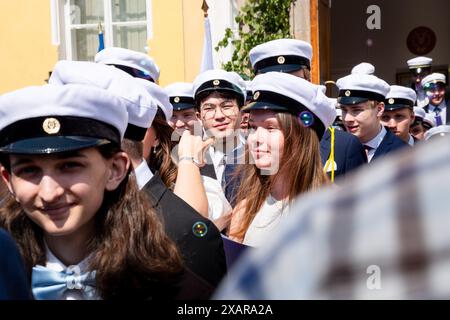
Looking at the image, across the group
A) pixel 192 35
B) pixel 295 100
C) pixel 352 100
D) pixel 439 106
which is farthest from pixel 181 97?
pixel 439 106

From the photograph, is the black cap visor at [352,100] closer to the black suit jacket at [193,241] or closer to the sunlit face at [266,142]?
the sunlit face at [266,142]

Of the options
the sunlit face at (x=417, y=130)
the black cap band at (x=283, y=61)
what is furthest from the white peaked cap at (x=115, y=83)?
the sunlit face at (x=417, y=130)

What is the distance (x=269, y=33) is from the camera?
31.4 feet

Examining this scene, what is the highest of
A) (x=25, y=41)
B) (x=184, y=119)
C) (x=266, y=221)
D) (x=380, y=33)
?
(x=380, y=33)

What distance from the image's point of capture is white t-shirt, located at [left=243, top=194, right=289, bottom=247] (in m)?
2.87

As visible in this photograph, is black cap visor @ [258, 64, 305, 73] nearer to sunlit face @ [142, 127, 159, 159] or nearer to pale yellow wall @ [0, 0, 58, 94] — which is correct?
sunlit face @ [142, 127, 159, 159]

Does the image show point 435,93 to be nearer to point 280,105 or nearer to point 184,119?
point 184,119

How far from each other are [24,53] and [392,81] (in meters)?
7.91

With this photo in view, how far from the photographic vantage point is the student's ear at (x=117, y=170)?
1.96 m

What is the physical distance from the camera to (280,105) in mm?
3012

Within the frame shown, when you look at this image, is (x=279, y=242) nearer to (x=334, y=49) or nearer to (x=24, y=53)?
(x=24, y=53)

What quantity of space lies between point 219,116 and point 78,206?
2637mm

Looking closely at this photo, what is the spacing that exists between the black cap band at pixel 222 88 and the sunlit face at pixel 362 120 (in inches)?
34.5

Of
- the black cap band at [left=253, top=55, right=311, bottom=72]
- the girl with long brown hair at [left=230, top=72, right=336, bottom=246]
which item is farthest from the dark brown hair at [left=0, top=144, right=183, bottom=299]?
the black cap band at [left=253, top=55, right=311, bottom=72]
